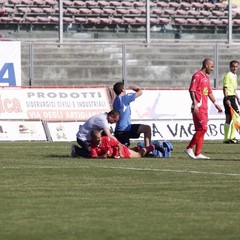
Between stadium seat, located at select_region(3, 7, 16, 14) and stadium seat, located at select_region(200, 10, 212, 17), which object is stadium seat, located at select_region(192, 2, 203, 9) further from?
stadium seat, located at select_region(3, 7, 16, 14)

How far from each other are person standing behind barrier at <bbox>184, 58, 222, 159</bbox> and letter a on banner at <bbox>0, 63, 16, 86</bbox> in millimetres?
13331

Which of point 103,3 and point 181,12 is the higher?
point 103,3

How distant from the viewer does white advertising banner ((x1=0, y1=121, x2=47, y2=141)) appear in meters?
32.0

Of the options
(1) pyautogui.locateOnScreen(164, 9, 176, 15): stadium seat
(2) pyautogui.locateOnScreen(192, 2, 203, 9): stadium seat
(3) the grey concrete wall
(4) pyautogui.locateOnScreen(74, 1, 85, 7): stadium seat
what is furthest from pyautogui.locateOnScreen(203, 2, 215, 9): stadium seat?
(3) the grey concrete wall

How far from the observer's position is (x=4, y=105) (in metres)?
33.8

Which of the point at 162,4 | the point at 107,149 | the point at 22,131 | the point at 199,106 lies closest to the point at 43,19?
the point at 162,4

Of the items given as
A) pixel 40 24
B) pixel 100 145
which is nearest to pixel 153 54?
pixel 40 24

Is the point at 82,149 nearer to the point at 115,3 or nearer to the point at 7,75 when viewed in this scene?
the point at 7,75

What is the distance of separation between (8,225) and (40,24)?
3216 centimetres

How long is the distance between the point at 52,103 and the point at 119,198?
761 inches

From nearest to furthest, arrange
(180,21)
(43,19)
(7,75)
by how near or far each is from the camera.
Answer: (7,75) < (43,19) < (180,21)

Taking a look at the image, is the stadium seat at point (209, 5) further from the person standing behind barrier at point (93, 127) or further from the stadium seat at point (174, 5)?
the person standing behind barrier at point (93, 127)

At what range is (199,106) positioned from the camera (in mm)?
24109

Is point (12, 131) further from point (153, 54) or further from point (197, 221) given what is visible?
point (197, 221)
